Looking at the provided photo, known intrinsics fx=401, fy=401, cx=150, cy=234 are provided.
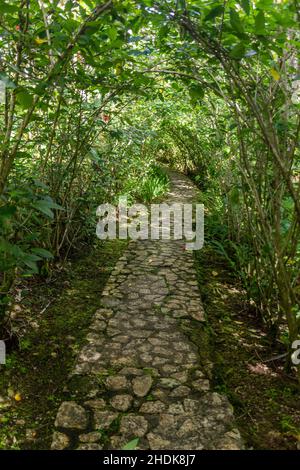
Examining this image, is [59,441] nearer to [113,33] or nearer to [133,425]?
[133,425]

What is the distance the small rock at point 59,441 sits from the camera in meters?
1.98

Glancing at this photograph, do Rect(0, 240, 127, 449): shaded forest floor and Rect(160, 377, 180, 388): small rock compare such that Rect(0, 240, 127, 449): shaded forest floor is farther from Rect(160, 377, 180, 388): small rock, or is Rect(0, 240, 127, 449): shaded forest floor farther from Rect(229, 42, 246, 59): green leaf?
Rect(229, 42, 246, 59): green leaf

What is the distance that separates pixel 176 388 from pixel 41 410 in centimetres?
80

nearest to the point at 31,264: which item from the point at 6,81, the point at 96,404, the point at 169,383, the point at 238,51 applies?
the point at 6,81

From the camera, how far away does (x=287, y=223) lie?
3.28 metres

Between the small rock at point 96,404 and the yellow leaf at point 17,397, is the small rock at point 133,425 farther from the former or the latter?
the yellow leaf at point 17,397

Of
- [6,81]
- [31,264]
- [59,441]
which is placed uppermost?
[6,81]

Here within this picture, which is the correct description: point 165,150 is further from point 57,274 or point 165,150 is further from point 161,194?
point 57,274

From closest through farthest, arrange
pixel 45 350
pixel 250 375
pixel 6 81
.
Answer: pixel 6 81 → pixel 250 375 → pixel 45 350

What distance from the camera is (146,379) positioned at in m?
2.54

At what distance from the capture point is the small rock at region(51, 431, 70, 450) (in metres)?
1.98

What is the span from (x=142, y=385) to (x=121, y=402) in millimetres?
204

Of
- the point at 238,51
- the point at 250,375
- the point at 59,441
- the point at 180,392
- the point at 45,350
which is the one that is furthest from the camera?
the point at 45,350
